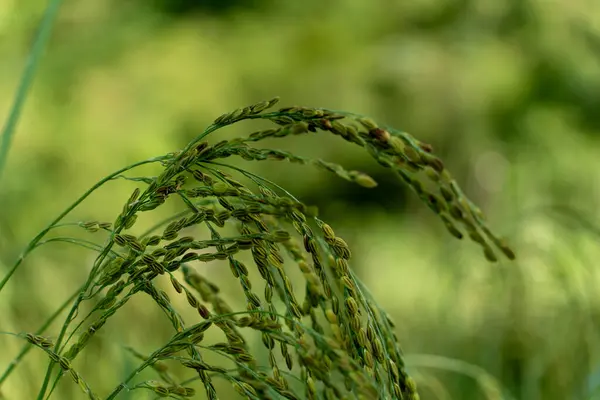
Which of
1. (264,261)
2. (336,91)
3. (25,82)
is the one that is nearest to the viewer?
(264,261)

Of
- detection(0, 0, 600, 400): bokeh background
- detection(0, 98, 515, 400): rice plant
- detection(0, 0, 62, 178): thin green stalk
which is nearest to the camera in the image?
detection(0, 98, 515, 400): rice plant

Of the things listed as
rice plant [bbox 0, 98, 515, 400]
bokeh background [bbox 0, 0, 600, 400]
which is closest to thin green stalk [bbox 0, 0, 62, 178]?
rice plant [bbox 0, 98, 515, 400]

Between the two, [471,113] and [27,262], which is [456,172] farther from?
[27,262]

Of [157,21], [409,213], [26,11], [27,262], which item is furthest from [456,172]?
[27,262]

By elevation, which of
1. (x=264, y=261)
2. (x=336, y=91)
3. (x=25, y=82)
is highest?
(x=25, y=82)

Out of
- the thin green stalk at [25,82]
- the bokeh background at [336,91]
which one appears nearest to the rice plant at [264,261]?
the thin green stalk at [25,82]

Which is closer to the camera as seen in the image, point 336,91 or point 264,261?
point 264,261

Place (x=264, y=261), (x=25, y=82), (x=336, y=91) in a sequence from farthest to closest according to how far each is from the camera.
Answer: (x=336, y=91) → (x=25, y=82) → (x=264, y=261)

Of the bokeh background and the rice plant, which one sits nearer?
the rice plant

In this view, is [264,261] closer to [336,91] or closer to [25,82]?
[25,82]

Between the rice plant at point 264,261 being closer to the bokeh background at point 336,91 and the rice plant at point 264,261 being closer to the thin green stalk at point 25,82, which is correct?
the thin green stalk at point 25,82

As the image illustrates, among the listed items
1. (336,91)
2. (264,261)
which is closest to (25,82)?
(264,261)

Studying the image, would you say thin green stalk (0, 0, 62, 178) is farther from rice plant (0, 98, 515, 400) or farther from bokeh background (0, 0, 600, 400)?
bokeh background (0, 0, 600, 400)

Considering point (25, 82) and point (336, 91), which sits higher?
point (25, 82)
